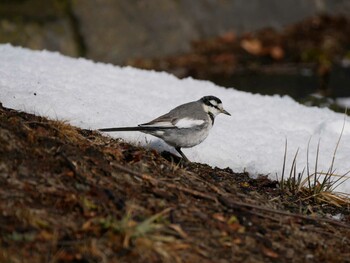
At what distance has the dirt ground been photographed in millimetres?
3297

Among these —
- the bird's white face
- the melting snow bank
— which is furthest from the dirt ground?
the bird's white face

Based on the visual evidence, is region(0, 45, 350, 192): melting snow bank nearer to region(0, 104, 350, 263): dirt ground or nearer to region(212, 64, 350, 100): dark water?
region(0, 104, 350, 263): dirt ground

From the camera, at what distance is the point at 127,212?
3564mm

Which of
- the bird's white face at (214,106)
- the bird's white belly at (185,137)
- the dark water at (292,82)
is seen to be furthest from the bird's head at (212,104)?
the dark water at (292,82)

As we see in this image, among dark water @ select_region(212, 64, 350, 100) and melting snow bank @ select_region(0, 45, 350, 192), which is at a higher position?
dark water @ select_region(212, 64, 350, 100)

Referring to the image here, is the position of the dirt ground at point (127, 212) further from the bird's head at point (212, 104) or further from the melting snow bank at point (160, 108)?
the bird's head at point (212, 104)

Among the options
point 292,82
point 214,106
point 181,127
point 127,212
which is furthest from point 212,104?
point 292,82

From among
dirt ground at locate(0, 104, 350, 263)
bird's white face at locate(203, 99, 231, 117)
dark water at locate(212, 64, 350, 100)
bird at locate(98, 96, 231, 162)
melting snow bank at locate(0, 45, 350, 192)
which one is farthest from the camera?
dark water at locate(212, 64, 350, 100)

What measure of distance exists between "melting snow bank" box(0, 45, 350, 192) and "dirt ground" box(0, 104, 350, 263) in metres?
0.65

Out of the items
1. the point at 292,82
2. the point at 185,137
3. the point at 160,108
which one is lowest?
the point at 185,137

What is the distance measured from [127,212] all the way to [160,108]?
2.54 m

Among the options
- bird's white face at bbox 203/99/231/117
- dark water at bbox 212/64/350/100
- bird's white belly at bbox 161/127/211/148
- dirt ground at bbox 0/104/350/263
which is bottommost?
dirt ground at bbox 0/104/350/263

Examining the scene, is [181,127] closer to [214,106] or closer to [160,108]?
[214,106]

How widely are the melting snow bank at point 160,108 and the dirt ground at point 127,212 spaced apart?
0.65 m
